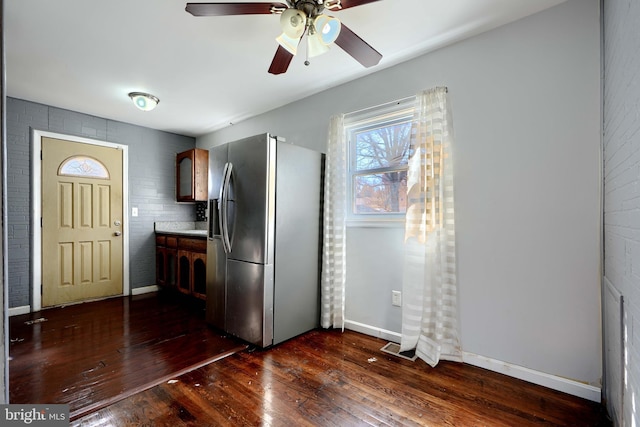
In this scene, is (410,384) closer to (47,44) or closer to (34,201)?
(47,44)

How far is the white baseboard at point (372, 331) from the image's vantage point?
2509 millimetres

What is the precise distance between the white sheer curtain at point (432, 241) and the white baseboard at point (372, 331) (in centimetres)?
22

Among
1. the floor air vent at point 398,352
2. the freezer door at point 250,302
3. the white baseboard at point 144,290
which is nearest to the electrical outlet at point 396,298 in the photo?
the floor air vent at point 398,352

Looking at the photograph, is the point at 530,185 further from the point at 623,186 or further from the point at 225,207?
the point at 225,207

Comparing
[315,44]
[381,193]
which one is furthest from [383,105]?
[315,44]

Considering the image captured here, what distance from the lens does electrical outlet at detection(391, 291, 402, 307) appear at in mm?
2469

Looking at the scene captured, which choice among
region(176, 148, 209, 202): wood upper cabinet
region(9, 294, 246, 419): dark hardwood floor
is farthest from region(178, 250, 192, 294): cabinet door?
region(176, 148, 209, 202): wood upper cabinet

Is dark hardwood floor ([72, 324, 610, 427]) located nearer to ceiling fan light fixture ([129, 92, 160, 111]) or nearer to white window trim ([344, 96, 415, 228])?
white window trim ([344, 96, 415, 228])

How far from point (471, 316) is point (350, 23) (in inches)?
88.5

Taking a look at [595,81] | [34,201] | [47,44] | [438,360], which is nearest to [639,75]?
[595,81]

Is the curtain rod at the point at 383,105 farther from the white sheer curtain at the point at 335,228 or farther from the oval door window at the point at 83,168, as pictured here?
the oval door window at the point at 83,168

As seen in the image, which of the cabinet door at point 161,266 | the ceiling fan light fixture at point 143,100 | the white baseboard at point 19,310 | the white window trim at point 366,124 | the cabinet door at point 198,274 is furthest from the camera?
the cabinet door at point 161,266

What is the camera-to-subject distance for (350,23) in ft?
6.45

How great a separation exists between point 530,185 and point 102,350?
346 centimetres
